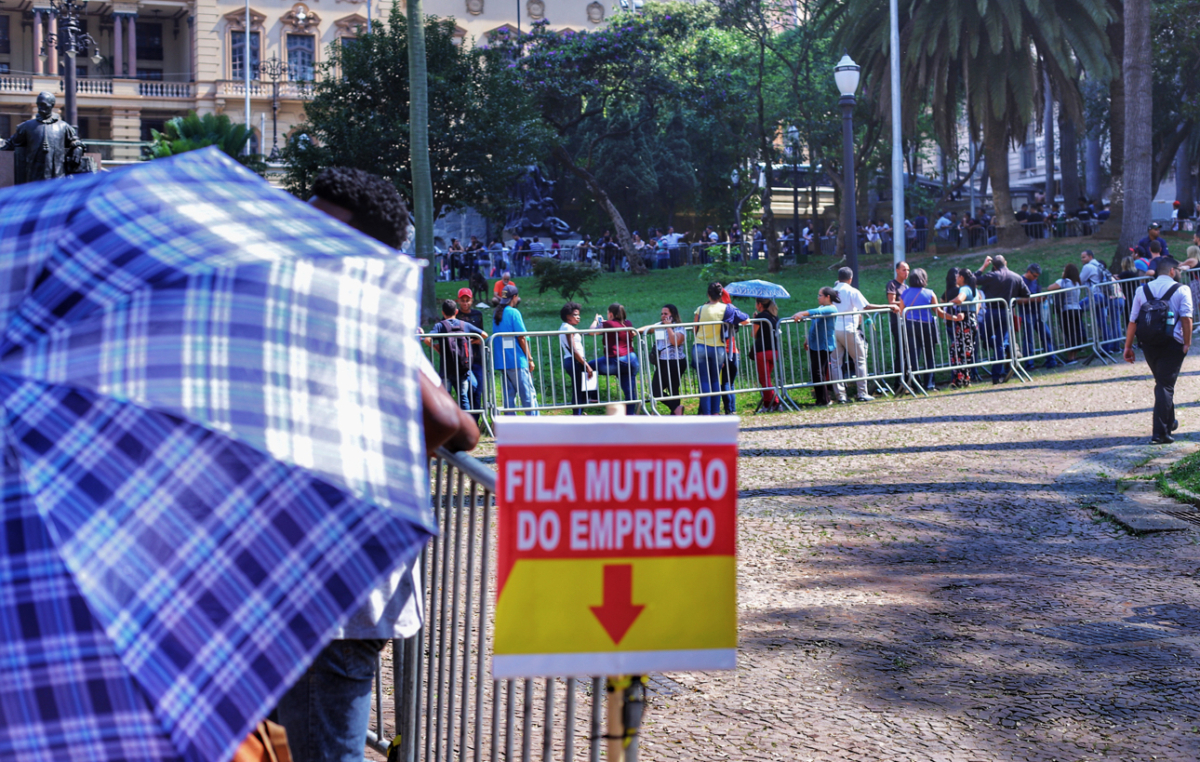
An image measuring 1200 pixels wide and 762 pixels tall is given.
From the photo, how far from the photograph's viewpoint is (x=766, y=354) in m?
15.0

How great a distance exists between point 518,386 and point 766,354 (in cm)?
322

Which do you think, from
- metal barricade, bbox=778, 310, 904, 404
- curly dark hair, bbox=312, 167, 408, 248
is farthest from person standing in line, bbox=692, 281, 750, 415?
curly dark hair, bbox=312, 167, 408, 248

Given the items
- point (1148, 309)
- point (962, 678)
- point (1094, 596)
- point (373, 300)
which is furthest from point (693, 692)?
point (1148, 309)

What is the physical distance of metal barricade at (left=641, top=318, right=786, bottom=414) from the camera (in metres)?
14.3

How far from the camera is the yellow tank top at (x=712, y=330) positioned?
570 inches

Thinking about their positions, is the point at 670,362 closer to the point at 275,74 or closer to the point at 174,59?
the point at 275,74

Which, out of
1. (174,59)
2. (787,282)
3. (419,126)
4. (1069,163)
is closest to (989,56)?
(787,282)

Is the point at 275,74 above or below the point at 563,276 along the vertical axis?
above

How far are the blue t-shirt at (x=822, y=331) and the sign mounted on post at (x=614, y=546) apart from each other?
12.9 meters

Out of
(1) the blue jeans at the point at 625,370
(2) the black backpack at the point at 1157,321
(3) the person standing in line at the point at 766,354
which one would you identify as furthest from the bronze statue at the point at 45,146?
(2) the black backpack at the point at 1157,321

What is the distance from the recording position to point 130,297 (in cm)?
211

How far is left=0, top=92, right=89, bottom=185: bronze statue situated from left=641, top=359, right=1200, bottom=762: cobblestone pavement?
7.48 m

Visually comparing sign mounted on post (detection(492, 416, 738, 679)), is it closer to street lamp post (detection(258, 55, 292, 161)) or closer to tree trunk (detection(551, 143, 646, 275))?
tree trunk (detection(551, 143, 646, 275))

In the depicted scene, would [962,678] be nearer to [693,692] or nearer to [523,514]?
[693,692]
